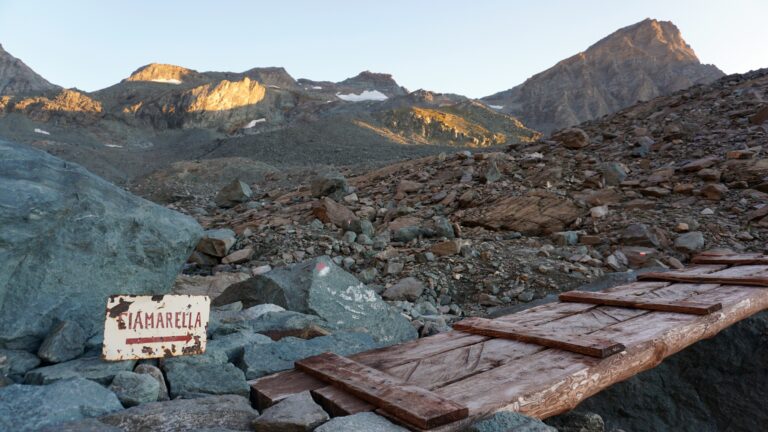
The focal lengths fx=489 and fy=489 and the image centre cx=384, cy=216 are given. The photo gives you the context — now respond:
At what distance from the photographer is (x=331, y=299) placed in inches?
150

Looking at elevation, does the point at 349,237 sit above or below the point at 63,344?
below

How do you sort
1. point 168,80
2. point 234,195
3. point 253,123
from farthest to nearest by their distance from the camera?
point 168,80, point 253,123, point 234,195

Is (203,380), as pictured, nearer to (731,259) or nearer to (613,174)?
(731,259)

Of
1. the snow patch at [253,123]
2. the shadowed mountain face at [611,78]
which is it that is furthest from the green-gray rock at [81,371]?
the shadowed mountain face at [611,78]

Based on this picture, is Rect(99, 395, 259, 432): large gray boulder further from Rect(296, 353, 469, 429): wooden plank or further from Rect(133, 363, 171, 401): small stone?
Rect(296, 353, 469, 429): wooden plank

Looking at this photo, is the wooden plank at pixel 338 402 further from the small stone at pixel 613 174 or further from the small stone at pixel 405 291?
the small stone at pixel 613 174

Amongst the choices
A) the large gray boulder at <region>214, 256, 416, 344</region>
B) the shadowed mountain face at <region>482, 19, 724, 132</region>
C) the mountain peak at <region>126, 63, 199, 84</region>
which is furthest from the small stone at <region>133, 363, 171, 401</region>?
the mountain peak at <region>126, 63, 199, 84</region>

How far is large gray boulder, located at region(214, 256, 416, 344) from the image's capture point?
3.71 meters

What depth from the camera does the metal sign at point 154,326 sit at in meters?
2.10

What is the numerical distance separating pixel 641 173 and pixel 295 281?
7.53 meters

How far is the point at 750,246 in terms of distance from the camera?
635 cm

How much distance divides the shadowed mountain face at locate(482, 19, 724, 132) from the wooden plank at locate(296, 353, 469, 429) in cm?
5996

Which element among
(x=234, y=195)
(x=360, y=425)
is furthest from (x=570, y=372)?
(x=234, y=195)

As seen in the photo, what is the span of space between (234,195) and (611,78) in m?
68.0
